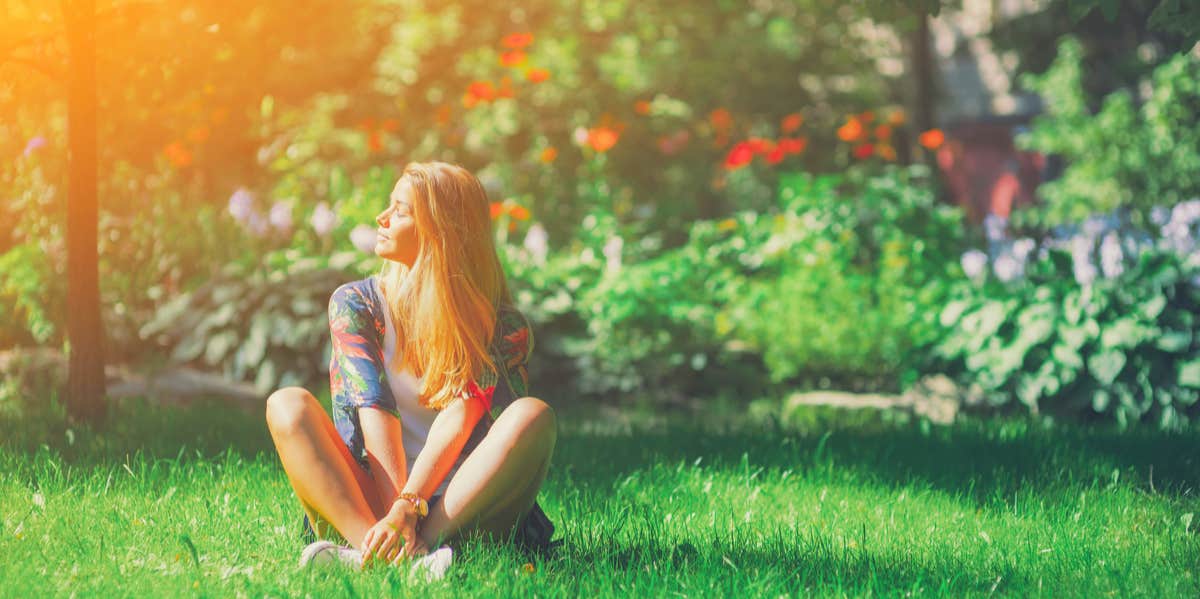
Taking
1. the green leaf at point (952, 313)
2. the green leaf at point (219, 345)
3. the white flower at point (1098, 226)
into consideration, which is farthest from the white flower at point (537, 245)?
the white flower at point (1098, 226)

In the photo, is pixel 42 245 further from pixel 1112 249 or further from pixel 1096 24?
pixel 1096 24

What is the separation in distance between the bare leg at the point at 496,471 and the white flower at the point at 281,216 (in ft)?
14.1

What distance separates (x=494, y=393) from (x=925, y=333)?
11.3ft

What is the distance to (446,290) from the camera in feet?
10.1

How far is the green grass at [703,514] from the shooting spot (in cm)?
296

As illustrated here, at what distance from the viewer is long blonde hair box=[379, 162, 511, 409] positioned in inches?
120

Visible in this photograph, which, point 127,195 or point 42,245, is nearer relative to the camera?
point 42,245

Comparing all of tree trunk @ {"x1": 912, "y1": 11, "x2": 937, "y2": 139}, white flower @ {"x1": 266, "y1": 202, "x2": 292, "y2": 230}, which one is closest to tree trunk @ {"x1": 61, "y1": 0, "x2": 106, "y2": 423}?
white flower @ {"x1": 266, "y1": 202, "x2": 292, "y2": 230}

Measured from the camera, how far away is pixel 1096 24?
12758 millimetres

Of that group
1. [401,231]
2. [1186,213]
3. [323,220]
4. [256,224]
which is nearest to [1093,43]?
[1186,213]

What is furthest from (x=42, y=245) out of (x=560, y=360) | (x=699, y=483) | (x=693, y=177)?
(x=693, y=177)

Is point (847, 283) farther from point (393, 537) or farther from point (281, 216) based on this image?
point (393, 537)

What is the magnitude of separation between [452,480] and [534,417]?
0.90 ft

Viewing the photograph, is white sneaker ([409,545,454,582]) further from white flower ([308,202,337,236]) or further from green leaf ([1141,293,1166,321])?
white flower ([308,202,337,236])
